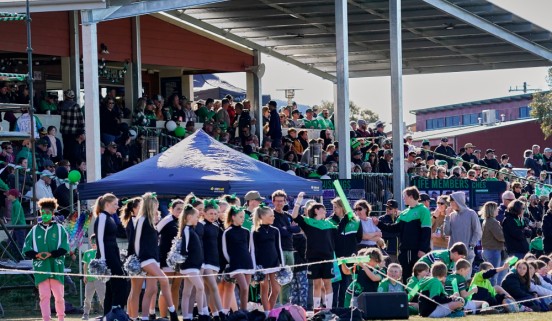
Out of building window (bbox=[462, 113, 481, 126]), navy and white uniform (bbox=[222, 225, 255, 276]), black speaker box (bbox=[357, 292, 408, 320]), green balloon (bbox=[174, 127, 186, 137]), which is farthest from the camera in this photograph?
building window (bbox=[462, 113, 481, 126])

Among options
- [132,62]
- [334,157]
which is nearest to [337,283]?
[334,157]

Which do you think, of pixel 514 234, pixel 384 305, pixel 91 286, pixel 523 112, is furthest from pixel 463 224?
pixel 523 112

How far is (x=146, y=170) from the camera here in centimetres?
1995

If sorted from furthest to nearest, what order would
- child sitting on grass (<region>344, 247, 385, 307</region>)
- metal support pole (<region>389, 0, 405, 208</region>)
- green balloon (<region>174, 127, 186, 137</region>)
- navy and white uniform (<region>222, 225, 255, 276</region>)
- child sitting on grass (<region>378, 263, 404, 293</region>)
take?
1. green balloon (<region>174, 127, 186, 137</region>)
2. metal support pole (<region>389, 0, 405, 208</region>)
3. child sitting on grass (<region>344, 247, 385, 307</region>)
4. child sitting on grass (<region>378, 263, 404, 293</region>)
5. navy and white uniform (<region>222, 225, 255, 276</region>)

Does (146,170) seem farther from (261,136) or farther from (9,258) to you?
(261,136)

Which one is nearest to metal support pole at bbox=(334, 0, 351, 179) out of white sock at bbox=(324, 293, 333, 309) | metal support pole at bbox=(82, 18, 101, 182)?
metal support pole at bbox=(82, 18, 101, 182)

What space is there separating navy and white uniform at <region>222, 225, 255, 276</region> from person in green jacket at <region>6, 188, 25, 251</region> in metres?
5.44

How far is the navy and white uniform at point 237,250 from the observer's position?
16484mm

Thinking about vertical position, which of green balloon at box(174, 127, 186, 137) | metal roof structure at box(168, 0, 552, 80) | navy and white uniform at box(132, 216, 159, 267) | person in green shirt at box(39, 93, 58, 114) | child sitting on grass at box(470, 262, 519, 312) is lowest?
child sitting on grass at box(470, 262, 519, 312)

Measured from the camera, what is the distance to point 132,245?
16.1 m

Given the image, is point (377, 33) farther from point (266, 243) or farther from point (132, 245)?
point (132, 245)

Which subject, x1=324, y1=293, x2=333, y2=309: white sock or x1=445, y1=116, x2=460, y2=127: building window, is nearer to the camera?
x1=324, y1=293, x2=333, y2=309: white sock

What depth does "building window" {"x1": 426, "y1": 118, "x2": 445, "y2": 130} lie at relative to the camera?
8438 centimetres

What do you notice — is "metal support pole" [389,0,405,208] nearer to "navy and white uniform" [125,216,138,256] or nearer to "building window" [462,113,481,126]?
"navy and white uniform" [125,216,138,256]
